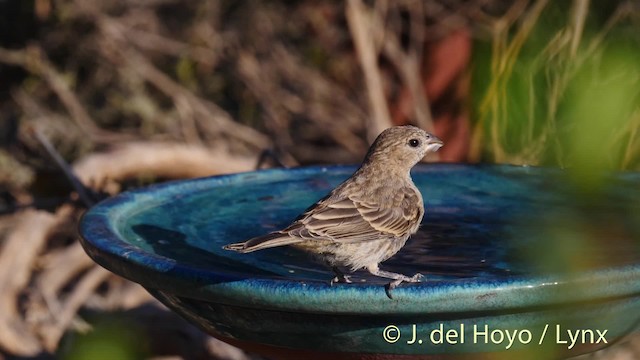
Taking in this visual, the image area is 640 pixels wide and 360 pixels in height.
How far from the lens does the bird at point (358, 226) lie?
9.53 feet

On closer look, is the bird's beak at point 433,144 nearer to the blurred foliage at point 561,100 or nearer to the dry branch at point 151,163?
the blurred foliage at point 561,100

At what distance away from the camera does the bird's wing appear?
2.97m

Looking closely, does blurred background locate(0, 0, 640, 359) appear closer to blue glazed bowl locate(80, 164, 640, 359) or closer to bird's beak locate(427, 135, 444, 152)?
blue glazed bowl locate(80, 164, 640, 359)

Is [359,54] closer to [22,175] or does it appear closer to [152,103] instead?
[152,103]

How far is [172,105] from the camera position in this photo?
25.3 feet

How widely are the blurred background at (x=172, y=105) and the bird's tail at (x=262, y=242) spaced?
4.88 ft

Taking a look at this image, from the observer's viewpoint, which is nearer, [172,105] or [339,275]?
[339,275]

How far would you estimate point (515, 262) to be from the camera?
9.80 feet

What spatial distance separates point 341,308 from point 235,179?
1639mm

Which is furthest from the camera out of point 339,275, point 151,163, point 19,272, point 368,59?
point 368,59

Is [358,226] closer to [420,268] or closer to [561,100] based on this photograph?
[420,268]

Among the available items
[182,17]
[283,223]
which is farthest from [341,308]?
[182,17]

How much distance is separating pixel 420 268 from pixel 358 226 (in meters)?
0.21

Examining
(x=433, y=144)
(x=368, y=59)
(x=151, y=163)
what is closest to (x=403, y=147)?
(x=433, y=144)
